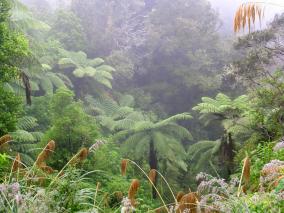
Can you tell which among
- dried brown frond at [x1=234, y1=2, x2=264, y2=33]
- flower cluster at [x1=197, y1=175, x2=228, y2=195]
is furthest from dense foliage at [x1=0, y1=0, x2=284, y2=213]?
dried brown frond at [x1=234, y1=2, x2=264, y2=33]

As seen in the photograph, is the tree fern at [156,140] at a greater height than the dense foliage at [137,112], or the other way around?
the dense foliage at [137,112]

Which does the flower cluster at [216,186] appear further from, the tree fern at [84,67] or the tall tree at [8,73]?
the tree fern at [84,67]

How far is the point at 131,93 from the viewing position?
19094 mm

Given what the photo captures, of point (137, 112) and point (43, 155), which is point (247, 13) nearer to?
point (43, 155)

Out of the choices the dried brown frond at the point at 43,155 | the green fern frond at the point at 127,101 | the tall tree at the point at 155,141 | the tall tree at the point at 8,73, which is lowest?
the tall tree at the point at 155,141

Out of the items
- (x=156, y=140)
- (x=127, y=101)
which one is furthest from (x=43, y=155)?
(x=127, y=101)

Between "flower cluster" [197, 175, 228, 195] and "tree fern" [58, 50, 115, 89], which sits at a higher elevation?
"tree fern" [58, 50, 115, 89]

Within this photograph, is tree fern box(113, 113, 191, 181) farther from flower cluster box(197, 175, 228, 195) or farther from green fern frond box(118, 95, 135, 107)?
flower cluster box(197, 175, 228, 195)

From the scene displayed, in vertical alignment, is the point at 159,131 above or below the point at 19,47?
below

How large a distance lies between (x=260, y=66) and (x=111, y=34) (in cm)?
1194

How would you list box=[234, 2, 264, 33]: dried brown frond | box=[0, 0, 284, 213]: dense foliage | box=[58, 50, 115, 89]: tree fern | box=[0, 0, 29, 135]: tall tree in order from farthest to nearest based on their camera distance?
box=[58, 50, 115, 89]: tree fern
box=[0, 0, 29, 135]: tall tree
box=[234, 2, 264, 33]: dried brown frond
box=[0, 0, 284, 213]: dense foliage

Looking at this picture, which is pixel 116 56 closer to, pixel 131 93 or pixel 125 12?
pixel 131 93

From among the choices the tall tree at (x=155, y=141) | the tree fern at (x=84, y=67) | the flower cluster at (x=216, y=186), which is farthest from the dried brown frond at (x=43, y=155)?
the tree fern at (x=84, y=67)

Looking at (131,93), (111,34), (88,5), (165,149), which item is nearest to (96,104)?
(131,93)
